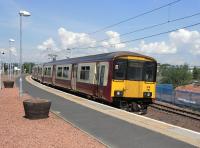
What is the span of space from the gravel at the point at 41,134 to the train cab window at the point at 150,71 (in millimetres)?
7490

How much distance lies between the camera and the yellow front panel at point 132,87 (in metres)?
20.0

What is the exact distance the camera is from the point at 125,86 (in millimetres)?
20250

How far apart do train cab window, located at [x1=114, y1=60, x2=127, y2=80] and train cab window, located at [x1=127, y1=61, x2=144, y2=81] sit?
0.98 feet

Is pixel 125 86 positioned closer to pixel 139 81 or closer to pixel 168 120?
pixel 139 81

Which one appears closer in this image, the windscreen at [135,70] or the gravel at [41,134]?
the gravel at [41,134]

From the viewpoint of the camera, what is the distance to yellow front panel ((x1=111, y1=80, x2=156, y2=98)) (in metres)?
20.0

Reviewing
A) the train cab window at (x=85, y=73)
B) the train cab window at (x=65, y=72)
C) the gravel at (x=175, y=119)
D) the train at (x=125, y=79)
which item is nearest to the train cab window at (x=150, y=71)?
the train at (x=125, y=79)

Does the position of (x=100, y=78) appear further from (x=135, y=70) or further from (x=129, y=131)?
(x=129, y=131)

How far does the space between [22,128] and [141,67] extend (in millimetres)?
9854

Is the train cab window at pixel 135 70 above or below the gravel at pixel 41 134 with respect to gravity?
above

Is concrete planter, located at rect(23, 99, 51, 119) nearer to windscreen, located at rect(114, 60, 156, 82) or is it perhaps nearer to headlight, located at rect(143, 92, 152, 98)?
windscreen, located at rect(114, 60, 156, 82)

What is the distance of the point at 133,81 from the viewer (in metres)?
20.5

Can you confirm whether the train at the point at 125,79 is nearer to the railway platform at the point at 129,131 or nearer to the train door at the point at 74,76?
the railway platform at the point at 129,131

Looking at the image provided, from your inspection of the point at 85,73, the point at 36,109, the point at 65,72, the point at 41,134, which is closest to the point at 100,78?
the point at 85,73
